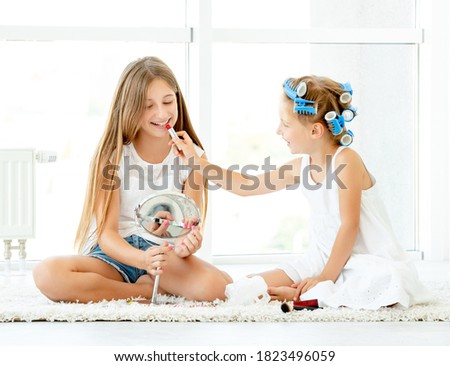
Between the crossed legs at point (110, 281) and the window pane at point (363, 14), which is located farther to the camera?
the window pane at point (363, 14)

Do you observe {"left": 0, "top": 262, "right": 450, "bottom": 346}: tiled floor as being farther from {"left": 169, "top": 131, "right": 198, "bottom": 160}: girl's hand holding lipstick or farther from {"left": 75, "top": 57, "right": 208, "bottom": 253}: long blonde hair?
{"left": 169, "top": 131, "right": 198, "bottom": 160}: girl's hand holding lipstick

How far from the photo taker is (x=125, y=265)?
2.14 meters

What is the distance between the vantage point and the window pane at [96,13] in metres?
3.14

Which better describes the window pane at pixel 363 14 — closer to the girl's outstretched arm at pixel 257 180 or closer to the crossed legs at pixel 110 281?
the girl's outstretched arm at pixel 257 180

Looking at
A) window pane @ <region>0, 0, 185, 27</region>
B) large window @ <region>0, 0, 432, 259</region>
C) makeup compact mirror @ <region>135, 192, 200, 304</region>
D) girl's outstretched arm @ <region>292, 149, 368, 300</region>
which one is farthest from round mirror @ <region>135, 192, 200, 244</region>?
window pane @ <region>0, 0, 185, 27</region>

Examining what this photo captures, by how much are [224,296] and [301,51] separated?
158 centimetres

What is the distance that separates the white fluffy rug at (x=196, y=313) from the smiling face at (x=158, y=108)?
0.50m

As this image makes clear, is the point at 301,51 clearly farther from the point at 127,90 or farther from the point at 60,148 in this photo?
the point at 127,90

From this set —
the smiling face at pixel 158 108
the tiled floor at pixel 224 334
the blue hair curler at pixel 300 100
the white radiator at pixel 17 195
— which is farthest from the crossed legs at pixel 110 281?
the white radiator at pixel 17 195

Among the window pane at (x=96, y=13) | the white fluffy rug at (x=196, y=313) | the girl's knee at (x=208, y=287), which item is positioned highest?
the window pane at (x=96, y=13)

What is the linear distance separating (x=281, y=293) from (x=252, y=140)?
4.48 feet

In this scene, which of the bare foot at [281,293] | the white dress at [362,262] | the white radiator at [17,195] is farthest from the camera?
the white radiator at [17,195]

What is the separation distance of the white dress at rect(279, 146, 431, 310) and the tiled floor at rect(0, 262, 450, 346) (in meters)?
0.18

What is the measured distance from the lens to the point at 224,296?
2061 mm
